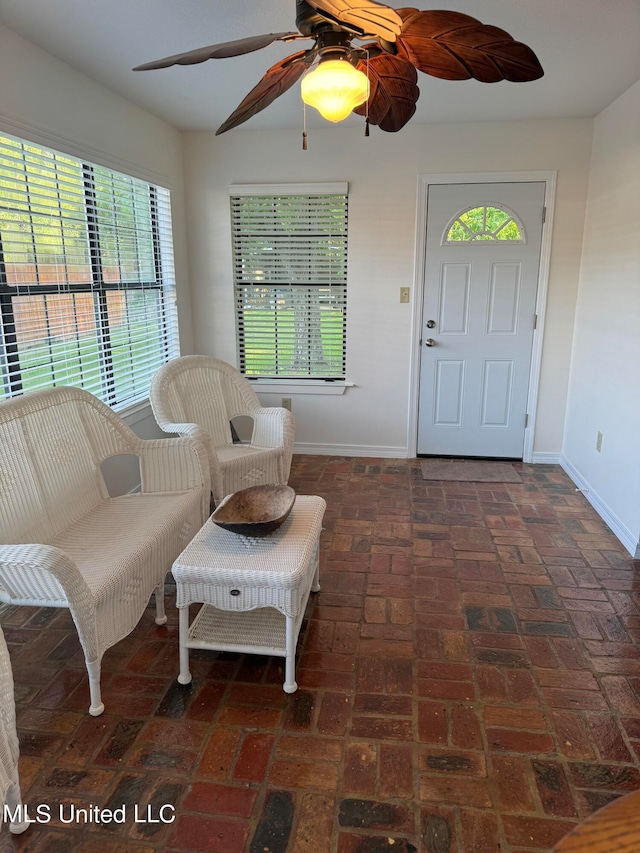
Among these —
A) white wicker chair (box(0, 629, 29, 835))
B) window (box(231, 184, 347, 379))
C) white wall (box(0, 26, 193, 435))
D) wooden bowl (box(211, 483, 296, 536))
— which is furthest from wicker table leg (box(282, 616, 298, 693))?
window (box(231, 184, 347, 379))

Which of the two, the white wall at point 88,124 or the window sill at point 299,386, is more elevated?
the white wall at point 88,124

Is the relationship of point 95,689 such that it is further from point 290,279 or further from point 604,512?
point 290,279

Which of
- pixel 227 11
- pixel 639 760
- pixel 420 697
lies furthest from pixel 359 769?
pixel 227 11

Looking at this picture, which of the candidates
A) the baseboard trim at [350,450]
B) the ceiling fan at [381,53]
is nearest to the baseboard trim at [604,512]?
the baseboard trim at [350,450]

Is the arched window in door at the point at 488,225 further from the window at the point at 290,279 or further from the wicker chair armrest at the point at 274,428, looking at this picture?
the wicker chair armrest at the point at 274,428

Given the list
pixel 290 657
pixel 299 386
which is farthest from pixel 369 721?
pixel 299 386

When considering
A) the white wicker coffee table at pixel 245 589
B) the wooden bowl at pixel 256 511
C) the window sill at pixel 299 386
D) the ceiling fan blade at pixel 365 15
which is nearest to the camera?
the ceiling fan blade at pixel 365 15

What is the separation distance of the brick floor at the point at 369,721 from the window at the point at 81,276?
50.7 inches

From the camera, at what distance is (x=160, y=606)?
2.33 meters

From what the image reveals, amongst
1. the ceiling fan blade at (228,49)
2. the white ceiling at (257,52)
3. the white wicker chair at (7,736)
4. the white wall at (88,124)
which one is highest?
the white ceiling at (257,52)

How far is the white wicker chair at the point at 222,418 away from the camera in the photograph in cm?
305

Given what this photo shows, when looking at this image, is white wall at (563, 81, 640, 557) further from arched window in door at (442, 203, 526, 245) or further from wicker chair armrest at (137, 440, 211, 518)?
wicker chair armrest at (137, 440, 211, 518)

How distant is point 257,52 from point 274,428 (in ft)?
6.38

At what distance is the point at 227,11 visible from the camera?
86.8 inches
